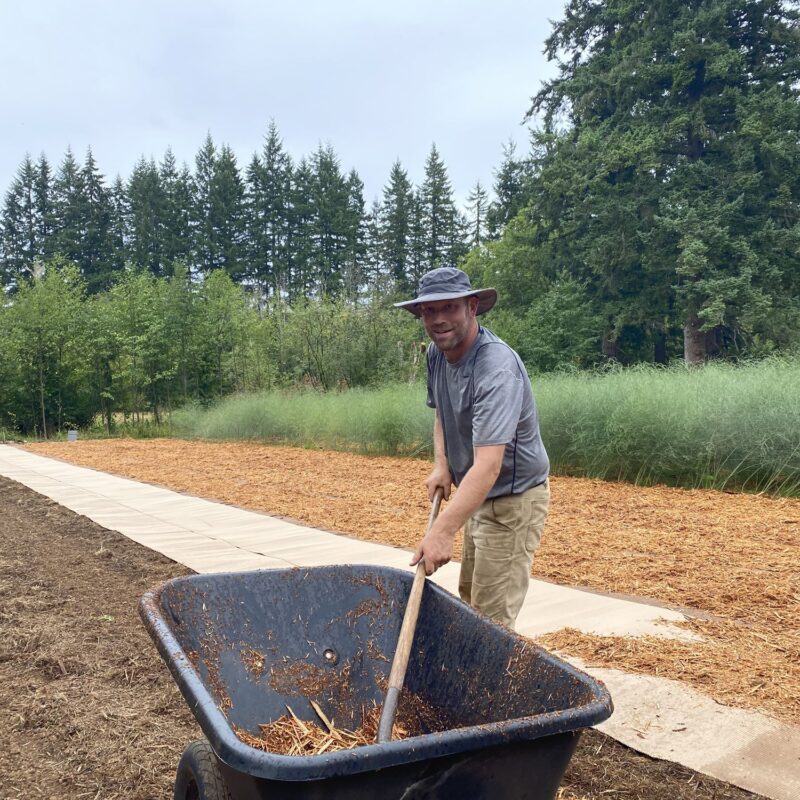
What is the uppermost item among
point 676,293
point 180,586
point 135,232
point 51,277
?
point 135,232

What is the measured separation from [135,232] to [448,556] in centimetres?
4861

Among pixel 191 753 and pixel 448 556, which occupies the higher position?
pixel 448 556

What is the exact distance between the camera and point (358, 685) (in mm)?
2473

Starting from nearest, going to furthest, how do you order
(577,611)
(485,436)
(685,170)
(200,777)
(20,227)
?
1. (200,777)
2. (485,436)
3. (577,611)
4. (685,170)
5. (20,227)

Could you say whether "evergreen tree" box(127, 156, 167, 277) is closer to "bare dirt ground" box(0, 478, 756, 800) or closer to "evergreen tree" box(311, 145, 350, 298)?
"evergreen tree" box(311, 145, 350, 298)

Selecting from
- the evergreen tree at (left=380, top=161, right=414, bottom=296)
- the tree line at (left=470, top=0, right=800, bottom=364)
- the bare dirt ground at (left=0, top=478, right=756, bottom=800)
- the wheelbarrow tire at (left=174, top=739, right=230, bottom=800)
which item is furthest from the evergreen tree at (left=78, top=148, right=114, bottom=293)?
the wheelbarrow tire at (left=174, top=739, right=230, bottom=800)

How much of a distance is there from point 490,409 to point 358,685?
102cm

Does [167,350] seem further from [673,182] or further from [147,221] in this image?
[147,221]

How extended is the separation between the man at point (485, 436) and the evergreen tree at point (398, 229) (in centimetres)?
4382

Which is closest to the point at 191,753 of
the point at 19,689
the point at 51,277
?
the point at 19,689

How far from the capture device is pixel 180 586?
2291 mm

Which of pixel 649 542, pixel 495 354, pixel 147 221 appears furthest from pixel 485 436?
pixel 147 221

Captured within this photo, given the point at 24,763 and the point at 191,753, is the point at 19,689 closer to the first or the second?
the point at 24,763

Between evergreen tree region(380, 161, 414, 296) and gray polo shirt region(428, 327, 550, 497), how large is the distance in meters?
43.8
